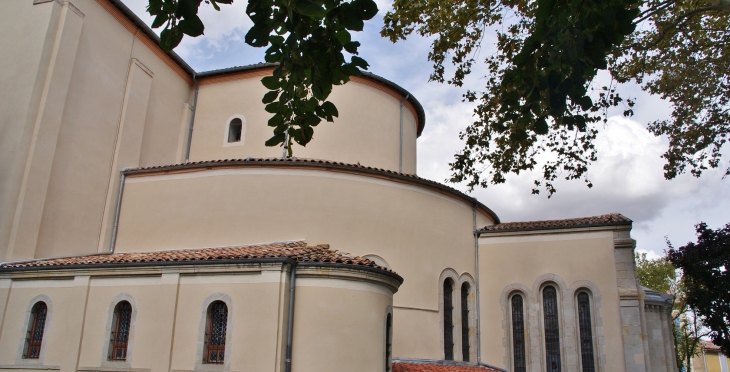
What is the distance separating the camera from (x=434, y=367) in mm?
14562

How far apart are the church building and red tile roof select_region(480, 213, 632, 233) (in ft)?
0.31

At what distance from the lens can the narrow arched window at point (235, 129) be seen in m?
19.4

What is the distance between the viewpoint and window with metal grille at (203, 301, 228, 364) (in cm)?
1159

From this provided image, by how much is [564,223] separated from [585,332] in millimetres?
3388

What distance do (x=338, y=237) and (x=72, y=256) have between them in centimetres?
698

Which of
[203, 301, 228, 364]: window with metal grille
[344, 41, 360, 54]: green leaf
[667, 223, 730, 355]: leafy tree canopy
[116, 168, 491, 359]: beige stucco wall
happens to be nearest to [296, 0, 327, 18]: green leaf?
[344, 41, 360, 54]: green leaf

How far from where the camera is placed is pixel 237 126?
1961cm

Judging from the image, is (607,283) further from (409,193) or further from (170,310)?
(170,310)

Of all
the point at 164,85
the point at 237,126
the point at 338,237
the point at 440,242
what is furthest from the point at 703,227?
the point at 164,85

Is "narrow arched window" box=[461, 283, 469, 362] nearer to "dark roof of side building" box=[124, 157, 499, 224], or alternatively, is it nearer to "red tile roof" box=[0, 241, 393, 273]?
"dark roof of side building" box=[124, 157, 499, 224]

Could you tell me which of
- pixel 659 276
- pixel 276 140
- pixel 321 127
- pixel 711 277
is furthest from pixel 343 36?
pixel 659 276

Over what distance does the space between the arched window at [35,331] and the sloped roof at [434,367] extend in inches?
322

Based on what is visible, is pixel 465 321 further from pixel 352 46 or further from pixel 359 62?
pixel 352 46

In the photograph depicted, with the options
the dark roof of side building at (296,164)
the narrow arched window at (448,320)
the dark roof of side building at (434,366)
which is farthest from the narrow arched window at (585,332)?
the dark roof of side building at (296,164)
